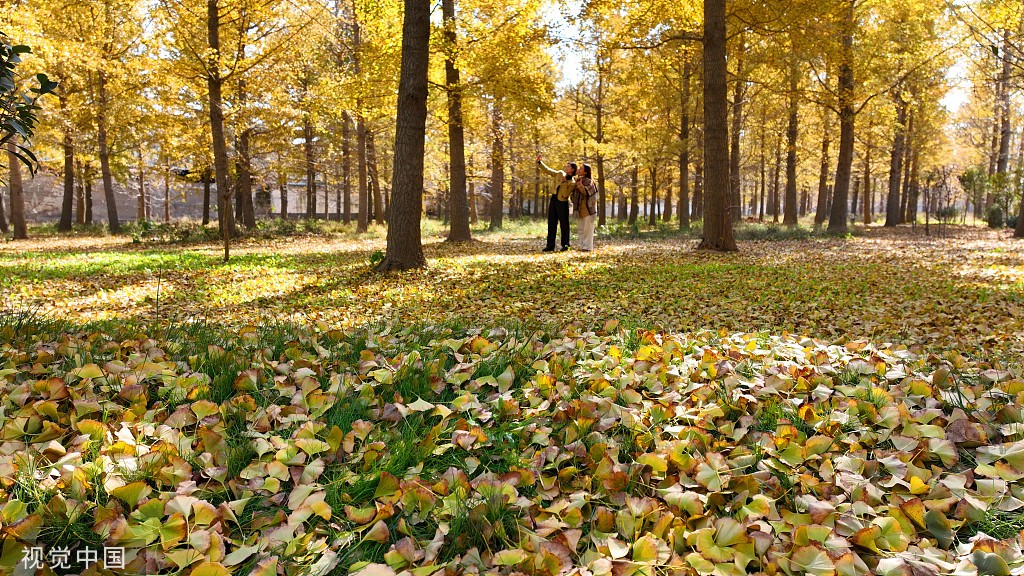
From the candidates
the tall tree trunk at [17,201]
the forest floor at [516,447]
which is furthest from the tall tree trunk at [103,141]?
the forest floor at [516,447]

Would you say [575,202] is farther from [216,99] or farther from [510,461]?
[510,461]

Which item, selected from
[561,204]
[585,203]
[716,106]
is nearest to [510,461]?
[716,106]

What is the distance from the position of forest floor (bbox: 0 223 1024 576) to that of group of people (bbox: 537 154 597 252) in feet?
24.5

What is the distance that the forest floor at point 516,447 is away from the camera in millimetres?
1697

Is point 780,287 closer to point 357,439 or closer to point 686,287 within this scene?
point 686,287

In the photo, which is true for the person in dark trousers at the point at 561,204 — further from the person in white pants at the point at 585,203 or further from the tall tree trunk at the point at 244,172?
the tall tree trunk at the point at 244,172

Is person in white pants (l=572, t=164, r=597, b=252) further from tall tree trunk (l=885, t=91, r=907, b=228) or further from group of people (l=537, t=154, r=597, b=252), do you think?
tall tree trunk (l=885, t=91, r=907, b=228)

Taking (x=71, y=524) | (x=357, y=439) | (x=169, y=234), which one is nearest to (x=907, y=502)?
(x=357, y=439)

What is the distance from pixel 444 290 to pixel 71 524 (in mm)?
5248

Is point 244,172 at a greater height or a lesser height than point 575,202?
greater

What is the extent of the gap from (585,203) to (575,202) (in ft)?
0.82

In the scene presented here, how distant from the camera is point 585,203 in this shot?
1215 centimetres

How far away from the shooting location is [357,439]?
239 centimetres

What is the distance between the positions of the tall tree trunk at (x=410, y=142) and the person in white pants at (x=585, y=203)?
4.65 metres
